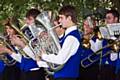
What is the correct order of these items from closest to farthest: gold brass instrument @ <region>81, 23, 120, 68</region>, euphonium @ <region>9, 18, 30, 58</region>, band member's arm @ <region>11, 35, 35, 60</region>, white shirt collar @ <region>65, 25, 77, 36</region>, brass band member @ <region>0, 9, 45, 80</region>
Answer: white shirt collar @ <region>65, 25, 77, 36</region> → band member's arm @ <region>11, 35, 35, 60</region> → euphonium @ <region>9, 18, 30, 58</region> → gold brass instrument @ <region>81, 23, 120, 68</region> → brass band member @ <region>0, 9, 45, 80</region>

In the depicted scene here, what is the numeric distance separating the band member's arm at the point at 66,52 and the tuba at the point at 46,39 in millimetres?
134

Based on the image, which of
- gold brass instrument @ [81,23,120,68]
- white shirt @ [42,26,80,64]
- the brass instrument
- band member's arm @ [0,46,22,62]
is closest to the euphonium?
the brass instrument

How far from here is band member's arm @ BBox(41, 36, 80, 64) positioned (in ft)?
22.2

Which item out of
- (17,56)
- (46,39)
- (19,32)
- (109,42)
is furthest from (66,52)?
(17,56)

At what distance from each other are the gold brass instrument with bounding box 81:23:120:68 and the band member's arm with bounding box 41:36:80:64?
3.84 feet

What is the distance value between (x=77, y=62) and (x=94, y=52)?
195 centimetres

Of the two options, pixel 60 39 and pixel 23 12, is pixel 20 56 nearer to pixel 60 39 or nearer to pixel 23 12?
pixel 60 39

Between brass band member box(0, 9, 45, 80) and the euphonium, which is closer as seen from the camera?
the euphonium

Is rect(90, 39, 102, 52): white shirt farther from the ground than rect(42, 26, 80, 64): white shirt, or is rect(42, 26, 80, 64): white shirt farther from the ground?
rect(42, 26, 80, 64): white shirt

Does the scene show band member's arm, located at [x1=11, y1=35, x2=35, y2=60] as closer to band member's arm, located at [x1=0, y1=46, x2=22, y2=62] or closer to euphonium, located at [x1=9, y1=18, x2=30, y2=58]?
euphonium, located at [x1=9, y1=18, x2=30, y2=58]

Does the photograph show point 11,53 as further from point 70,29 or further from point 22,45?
point 70,29

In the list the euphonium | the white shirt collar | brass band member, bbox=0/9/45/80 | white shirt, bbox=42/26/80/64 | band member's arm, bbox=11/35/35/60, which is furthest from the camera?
brass band member, bbox=0/9/45/80

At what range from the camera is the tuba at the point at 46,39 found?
23.0 feet

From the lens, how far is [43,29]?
Answer: 7.25 metres
